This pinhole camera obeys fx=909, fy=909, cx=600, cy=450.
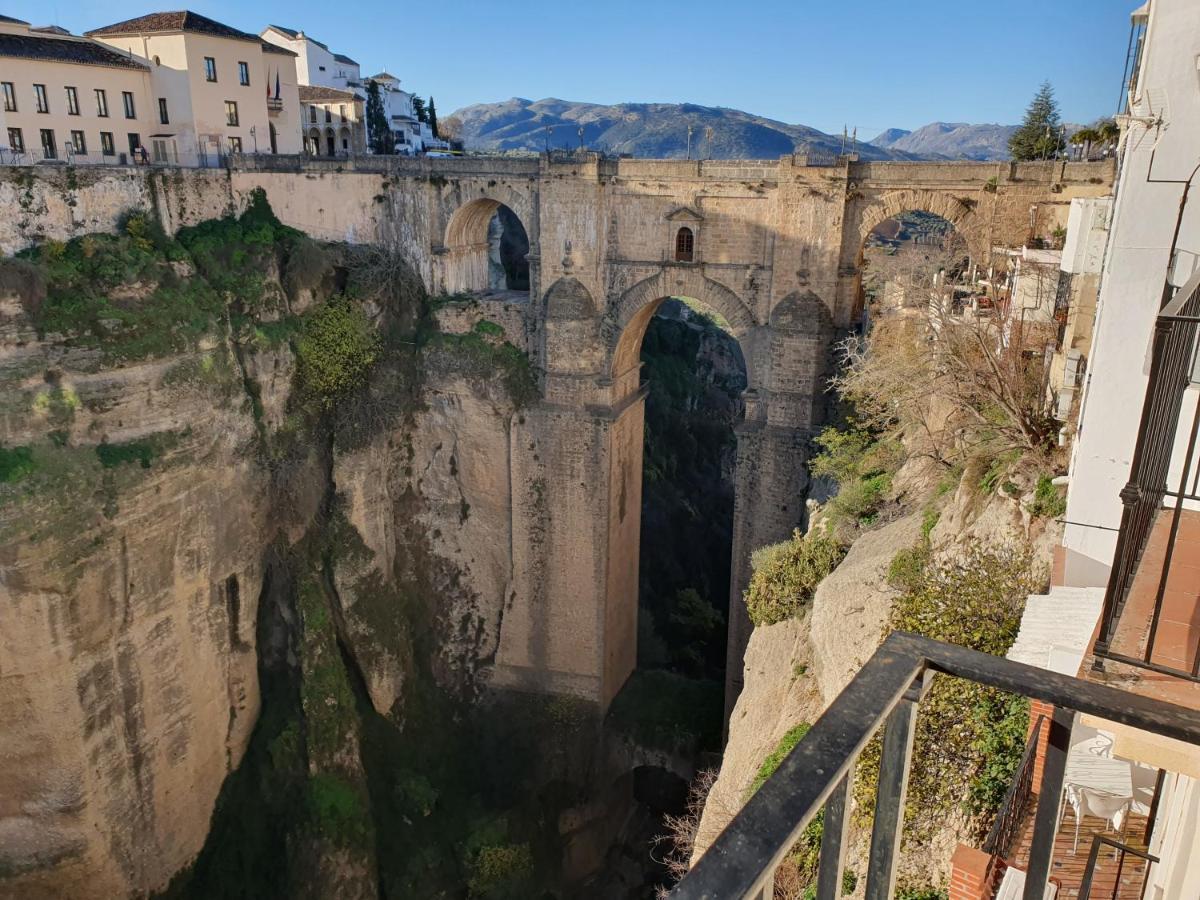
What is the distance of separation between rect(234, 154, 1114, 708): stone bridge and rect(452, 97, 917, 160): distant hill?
263ft

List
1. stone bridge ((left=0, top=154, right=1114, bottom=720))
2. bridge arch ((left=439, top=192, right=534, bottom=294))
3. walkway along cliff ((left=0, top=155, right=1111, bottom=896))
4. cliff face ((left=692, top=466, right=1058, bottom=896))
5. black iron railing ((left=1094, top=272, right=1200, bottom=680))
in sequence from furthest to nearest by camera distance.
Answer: bridge arch ((left=439, top=192, right=534, bottom=294)) < stone bridge ((left=0, top=154, right=1114, bottom=720)) < walkway along cliff ((left=0, top=155, right=1111, bottom=896)) < cliff face ((left=692, top=466, right=1058, bottom=896)) < black iron railing ((left=1094, top=272, right=1200, bottom=680))

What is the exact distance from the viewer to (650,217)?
65.0 ft

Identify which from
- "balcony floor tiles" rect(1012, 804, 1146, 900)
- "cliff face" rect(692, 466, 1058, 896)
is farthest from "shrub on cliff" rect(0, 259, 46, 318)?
"balcony floor tiles" rect(1012, 804, 1146, 900)

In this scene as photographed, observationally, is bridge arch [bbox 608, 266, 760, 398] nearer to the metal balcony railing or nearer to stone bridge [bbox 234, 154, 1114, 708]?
stone bridge [bbox 234, 154, 1114, 708]

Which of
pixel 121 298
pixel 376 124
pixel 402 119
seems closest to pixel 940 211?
pixel 121 298

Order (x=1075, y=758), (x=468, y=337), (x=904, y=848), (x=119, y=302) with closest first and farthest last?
1. (x=1075, y=758)
2. (x=904, y=848)
3. (x=119, y=302)
4. (x=468, y=337)

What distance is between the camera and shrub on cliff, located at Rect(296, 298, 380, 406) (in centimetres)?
2134

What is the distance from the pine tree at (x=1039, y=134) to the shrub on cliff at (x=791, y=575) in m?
12.4

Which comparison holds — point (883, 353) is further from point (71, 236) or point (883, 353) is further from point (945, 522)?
point (71, 236)

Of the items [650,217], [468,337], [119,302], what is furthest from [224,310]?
→ [650,217]

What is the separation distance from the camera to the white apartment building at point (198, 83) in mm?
24969

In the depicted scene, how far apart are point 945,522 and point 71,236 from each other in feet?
58.2

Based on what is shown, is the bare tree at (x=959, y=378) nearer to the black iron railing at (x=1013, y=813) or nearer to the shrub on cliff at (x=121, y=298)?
the black iron railing at (x=1013, y=813)

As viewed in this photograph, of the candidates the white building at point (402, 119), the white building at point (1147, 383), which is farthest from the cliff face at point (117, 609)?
the white building at point (402, 119)
